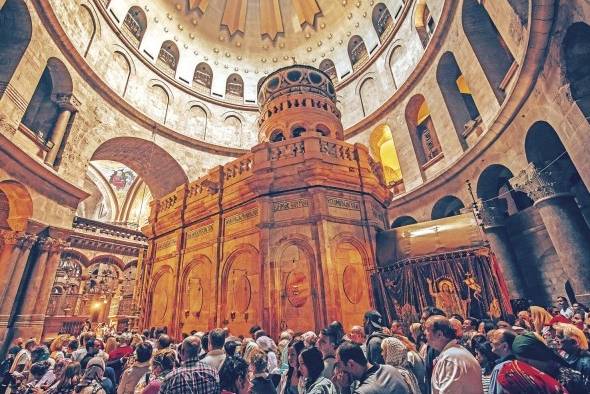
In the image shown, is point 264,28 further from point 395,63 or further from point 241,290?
point 241,290

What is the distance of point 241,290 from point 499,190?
10695mm

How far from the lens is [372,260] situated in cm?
778

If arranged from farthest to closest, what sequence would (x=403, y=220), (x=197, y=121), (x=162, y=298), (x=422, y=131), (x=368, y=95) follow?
1. (x=197, y=121)
2. (x=368, y=95)
3. (x=422, y=131)
4. (x=403, y=220)
5. (x=162, y=298)

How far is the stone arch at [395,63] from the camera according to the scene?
17422 millimetres

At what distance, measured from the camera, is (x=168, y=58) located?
20.8 meters

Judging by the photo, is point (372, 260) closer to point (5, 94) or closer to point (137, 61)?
point (5, 94)

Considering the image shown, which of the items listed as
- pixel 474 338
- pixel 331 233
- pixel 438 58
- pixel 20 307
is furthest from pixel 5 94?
pixel 438 58

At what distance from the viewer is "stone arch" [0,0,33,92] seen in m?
10.6

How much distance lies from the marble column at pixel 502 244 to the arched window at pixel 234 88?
62.5 feet

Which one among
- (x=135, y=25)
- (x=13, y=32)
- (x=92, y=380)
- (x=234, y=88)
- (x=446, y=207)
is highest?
(x=135, y=25)

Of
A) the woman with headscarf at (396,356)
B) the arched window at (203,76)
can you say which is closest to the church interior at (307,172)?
the arched window at (203,76)

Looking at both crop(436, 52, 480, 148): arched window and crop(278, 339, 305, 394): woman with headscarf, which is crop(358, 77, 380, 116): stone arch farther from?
crop(278, 339, 305, 394): woman with headscarf

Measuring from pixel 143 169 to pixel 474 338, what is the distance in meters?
20.0

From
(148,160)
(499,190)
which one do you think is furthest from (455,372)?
(148,160)
